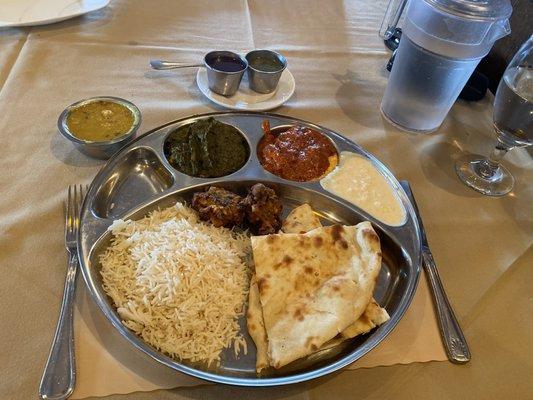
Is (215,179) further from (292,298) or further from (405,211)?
(405,211)

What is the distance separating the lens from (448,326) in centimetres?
171

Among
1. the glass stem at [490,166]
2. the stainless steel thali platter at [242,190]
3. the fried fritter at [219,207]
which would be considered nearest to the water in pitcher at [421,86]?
the glass stem at [490,166]

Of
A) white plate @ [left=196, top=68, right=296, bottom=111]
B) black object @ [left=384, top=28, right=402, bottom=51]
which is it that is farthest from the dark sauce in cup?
black object @ [left=384, top=28, right=402, bottom=51]

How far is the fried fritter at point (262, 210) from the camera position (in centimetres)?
188

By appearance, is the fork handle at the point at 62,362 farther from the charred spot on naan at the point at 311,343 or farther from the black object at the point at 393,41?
the black object at the point at 393,41

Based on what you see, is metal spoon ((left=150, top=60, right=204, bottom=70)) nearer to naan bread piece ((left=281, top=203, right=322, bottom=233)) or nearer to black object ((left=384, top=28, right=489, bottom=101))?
naan bread piece ((left=281, top=203, right=322, bottom=233))

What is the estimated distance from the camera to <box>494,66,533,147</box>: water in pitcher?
6.60 feet

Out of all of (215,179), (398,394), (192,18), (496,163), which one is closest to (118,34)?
(192,18)

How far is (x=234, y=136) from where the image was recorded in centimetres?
227

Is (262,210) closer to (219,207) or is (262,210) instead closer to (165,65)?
(219,207)

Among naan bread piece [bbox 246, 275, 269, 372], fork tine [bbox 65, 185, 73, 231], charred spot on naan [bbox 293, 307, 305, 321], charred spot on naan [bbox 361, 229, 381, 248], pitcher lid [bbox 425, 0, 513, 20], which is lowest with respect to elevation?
fork tine [bbox 65, 185, 73, 231]

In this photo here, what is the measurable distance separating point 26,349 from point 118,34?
2387 millimetres

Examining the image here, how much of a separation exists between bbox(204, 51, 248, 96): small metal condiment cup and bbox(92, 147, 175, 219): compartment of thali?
0.70 meters

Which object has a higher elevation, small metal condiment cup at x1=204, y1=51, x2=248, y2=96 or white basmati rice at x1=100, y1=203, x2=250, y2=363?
small metal condiment cup at x1=204, y1=51, x2=248, y2=96
